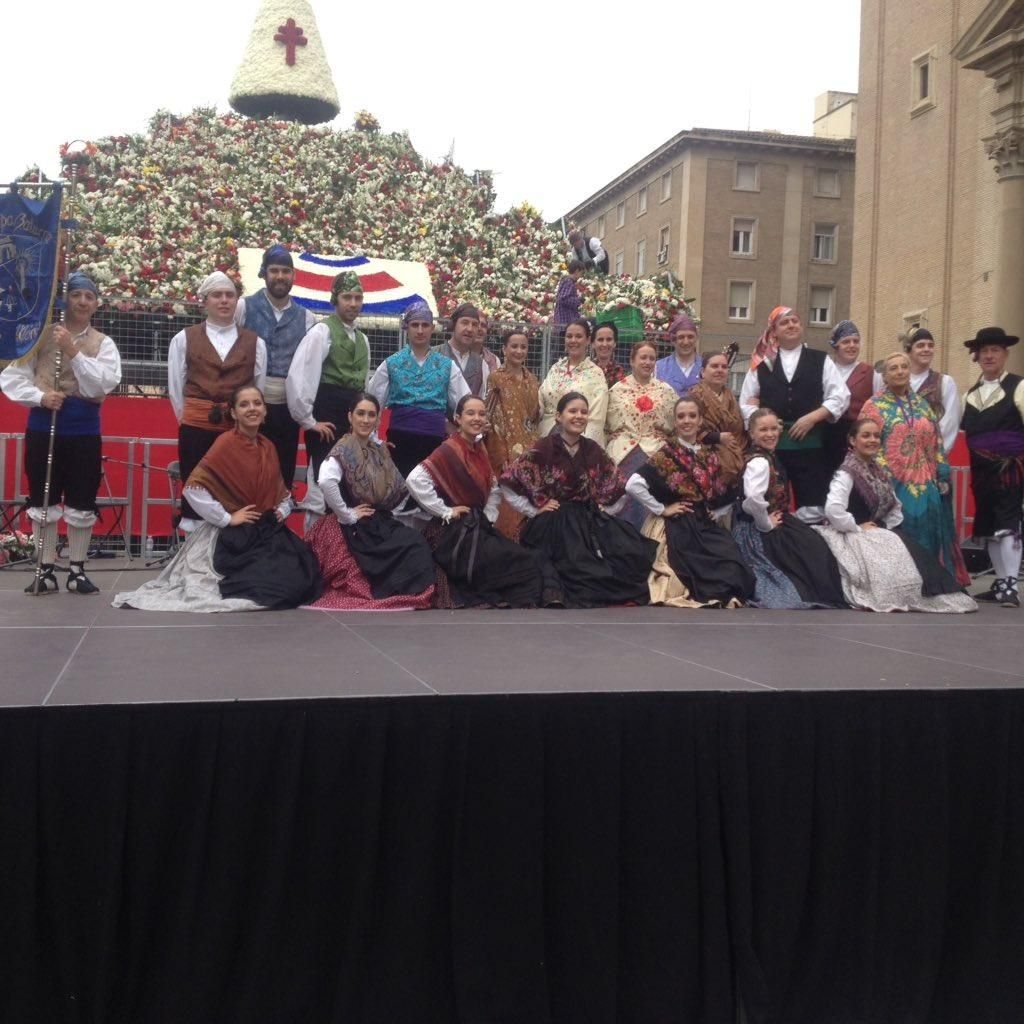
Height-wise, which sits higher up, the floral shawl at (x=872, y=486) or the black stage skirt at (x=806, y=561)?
the floral shawl at (x=872, y=486)

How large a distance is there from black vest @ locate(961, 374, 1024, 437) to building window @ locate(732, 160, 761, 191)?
3091 centimetres

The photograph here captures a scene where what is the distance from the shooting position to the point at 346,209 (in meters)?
15.3

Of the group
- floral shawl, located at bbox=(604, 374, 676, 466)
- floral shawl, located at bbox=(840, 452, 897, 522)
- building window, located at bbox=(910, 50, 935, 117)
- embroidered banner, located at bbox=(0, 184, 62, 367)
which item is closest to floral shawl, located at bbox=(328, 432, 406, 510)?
floral shawl, located at bbox=(604, 374, 676, 466)

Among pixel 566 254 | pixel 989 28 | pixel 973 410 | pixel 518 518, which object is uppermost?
pixel 989 28

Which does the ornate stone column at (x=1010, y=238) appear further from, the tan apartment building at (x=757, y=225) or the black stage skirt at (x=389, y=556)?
the tan apartment building at (x=757, y=225)

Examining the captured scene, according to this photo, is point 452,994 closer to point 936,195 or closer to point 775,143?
point 936,195

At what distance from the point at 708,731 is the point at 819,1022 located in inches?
33.8

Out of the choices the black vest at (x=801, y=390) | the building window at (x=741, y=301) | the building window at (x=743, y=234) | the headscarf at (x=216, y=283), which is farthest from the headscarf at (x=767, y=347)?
the building window at (x=743, y=234)

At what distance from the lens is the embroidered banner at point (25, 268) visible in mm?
5676

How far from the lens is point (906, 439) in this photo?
657 centimetres

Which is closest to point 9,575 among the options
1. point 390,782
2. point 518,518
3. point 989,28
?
point 518,518

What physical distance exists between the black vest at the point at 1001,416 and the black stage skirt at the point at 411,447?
2.90m

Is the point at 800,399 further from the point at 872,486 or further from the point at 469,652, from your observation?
the point at 469,652

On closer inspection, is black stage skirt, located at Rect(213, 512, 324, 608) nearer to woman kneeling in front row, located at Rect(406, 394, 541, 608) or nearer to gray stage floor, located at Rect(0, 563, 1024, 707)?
gray stage floor, located at Rect(0, 563, 1024, 707)
